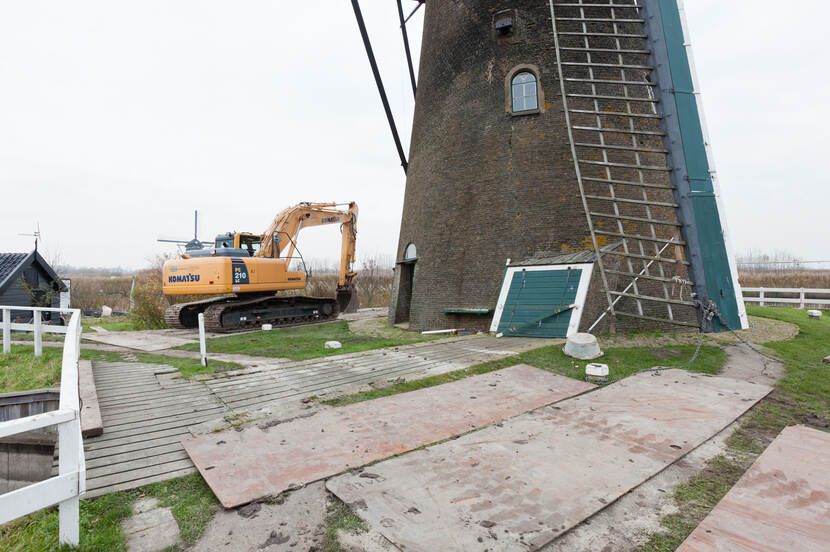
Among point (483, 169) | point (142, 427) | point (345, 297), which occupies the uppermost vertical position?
point (483, 169)

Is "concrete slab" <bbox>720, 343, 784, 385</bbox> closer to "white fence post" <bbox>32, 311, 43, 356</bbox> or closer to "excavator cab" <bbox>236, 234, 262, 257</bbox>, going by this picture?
"white fence post" <bbox>32, 311, 43, 356</bbox>

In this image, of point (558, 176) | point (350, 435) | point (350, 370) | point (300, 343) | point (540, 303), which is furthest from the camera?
point (558, 176)

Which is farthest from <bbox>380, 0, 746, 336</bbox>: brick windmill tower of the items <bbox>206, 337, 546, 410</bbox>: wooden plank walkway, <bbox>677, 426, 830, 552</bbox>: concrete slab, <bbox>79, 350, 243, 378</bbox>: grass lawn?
<bbox>79, 350, 243, 378</bbox>: grass lawn

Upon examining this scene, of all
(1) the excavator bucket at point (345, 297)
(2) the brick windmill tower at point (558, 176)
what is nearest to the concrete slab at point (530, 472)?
(2) the brick windmill tower at point (558, 176)

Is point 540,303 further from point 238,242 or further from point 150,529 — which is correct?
point 238,242

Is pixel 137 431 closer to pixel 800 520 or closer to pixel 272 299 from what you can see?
pixel 800 520

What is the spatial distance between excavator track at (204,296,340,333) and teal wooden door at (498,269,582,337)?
25.7 ft

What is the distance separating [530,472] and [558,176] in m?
7.63

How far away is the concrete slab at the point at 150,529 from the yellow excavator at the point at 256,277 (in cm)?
1002

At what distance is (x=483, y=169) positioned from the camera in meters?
9.95

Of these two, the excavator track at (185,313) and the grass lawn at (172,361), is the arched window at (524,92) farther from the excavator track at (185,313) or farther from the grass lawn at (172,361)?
the excavator track at (185,313)

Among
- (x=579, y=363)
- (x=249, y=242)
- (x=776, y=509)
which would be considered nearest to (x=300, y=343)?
(x=579, y=363)

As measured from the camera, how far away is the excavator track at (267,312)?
11.9 meters

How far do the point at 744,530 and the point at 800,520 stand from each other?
393mm
